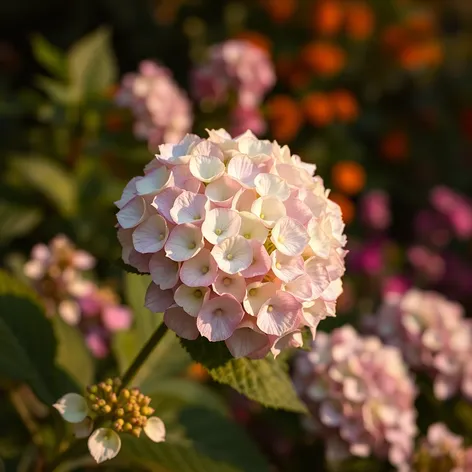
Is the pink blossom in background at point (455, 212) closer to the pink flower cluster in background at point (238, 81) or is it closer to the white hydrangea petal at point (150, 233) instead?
the pink flower cluster in background at point (238, 81)

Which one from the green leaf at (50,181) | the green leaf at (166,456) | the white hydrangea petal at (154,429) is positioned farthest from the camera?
the green leaf at (50,181)

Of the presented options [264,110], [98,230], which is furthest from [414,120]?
[98,230]

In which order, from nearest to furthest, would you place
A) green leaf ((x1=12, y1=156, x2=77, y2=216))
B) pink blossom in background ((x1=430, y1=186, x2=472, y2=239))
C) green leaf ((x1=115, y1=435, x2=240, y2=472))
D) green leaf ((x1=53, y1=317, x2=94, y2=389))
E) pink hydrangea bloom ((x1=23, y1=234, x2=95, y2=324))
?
green leaf ((x1=115, y1=435, x2=240, y2=472)) → green leaf ((x1=53, y1=317, x2=94, y2=389)) → pink hydrangea bloom ((x1=23, y1=234, x2=95, y2=324)) → green leaf ((x1=12, y1=156, x2=77, y2=216)) → pink blossom in background ((x1=430, y1=186, x2=472, y2=239))

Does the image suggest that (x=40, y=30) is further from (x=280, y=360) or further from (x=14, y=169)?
(x=280, y=360)

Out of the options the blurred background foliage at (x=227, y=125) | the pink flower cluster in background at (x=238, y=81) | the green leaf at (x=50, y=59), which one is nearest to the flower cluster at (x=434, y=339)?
the blurred background foliage at (x=227, y=125)

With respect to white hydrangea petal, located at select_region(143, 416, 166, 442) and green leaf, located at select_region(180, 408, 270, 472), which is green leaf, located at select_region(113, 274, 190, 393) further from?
white hydrangea petal, located at select_region(143, 416, 166, 442)

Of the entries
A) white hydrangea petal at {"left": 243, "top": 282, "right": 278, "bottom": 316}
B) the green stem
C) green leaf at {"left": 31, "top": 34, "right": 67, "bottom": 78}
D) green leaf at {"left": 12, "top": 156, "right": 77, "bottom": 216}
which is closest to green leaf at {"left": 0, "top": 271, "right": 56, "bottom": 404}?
the green stem
